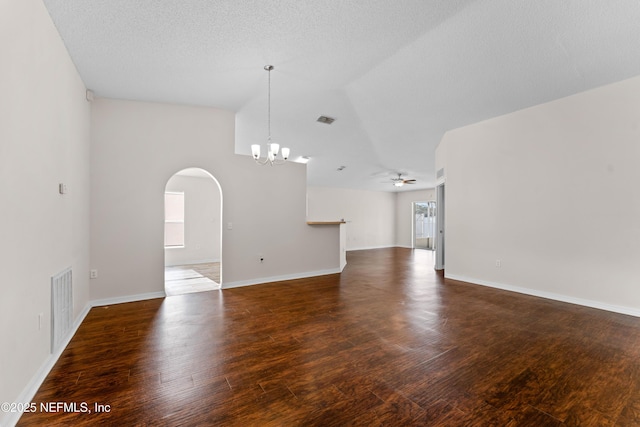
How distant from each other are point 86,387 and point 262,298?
251 cm

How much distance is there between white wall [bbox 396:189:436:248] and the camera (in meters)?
12.4

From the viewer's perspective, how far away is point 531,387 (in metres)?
2.11

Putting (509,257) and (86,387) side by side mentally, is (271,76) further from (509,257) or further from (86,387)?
(509,257)

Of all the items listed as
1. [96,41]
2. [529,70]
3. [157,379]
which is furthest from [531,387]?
[96,41]

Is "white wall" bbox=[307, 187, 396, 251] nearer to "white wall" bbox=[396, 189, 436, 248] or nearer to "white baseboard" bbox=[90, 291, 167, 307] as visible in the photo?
"white wall" bbox=[396, 189, 436, 248]

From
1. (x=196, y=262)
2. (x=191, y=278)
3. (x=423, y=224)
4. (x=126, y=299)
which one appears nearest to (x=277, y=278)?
(x=191, y=278)

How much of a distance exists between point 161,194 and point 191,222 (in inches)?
152

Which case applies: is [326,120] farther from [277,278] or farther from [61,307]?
[61,307]

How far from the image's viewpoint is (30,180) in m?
2.08

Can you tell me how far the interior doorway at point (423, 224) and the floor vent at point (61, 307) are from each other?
1165 cm

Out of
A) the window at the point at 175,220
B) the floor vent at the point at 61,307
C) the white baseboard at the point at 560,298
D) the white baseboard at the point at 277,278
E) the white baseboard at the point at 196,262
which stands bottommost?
the white baseboard at the point at 196,262

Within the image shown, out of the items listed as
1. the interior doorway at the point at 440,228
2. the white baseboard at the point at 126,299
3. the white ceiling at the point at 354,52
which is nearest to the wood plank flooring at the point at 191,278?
the white baseboard at the point at 126,299

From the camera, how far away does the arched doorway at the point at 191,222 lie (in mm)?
7898

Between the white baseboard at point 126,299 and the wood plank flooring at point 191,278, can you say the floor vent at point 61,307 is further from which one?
the wood plank flooring at point 191,278
